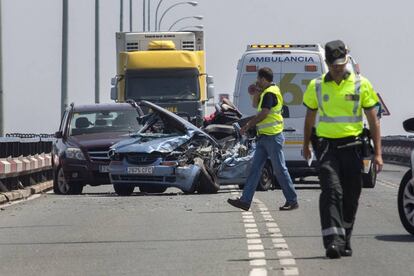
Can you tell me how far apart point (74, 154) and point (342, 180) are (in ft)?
40.8

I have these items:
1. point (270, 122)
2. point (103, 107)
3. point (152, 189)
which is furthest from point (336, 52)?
point (103, 107)

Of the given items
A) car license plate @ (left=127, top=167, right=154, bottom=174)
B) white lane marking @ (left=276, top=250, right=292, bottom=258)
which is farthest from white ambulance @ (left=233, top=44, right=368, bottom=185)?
white lane marking @ (left=276, top=250, right=292, bottom=258)

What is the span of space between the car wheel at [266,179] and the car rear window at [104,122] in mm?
2690

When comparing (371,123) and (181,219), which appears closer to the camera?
(371,123)

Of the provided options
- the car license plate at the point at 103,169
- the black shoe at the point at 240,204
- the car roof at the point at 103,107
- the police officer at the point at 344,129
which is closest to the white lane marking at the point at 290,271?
the police officer at the point at 344,129

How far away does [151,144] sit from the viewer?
21.7m

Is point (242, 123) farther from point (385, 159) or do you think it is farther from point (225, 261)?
point (385, 159)

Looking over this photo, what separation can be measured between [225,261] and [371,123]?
1.77 m

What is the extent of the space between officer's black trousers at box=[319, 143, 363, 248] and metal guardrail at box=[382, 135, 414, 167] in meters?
37.9

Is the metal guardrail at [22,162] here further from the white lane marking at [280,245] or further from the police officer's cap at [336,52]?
the police officer's cap at [336,52]

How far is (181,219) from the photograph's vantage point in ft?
53.0

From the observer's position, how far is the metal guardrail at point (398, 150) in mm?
51094

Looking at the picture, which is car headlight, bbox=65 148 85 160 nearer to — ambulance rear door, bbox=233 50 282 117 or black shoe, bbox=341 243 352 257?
ambulance rear door, bbox=233 50 282 117

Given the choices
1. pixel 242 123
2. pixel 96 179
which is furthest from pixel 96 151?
pixel 242 123
